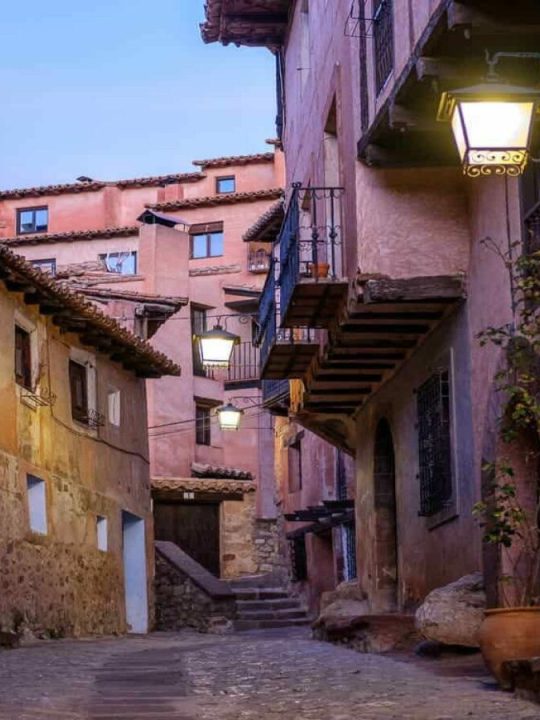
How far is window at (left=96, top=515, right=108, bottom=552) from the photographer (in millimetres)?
24500

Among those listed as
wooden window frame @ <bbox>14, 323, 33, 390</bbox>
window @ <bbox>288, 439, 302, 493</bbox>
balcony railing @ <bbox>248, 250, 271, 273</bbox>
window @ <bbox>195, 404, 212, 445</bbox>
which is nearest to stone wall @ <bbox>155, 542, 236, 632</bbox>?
window @ <bbox>288, 439, 302, 493</bbox>

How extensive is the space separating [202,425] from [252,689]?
35.0 metres

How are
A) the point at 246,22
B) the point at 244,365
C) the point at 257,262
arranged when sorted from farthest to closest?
the point at 257,262 → the point at 244,365 → the point at 246,22

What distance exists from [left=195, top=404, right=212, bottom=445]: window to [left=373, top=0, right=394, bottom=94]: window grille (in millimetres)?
31782

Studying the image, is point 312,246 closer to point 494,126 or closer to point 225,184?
point 494,126

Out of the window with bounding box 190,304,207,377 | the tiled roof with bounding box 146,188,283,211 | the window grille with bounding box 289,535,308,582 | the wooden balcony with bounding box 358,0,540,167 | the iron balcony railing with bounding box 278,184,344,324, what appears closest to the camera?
the wooden balcony with bounding box 358,0,540,167

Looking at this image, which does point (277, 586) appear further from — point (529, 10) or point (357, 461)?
point (529, 10)

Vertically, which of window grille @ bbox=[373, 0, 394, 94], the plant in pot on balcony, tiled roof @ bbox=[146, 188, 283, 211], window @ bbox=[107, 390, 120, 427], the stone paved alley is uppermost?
tiled roof @ bbox=[146, 188, 283, 211]

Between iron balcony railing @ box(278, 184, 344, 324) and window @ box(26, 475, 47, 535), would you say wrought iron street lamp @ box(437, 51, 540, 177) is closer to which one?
iron balcony railing @ box(278, 184, 344, 324)

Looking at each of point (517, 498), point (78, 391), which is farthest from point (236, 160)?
point (517, 498)

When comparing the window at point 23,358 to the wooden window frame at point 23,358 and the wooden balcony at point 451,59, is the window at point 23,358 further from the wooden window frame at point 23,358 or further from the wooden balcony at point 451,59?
the wooden balcony at point 451,59

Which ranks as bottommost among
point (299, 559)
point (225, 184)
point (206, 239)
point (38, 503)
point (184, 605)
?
point (184, 605)

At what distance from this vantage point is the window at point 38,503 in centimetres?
2116

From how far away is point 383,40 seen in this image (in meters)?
12.8
